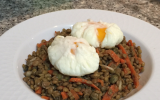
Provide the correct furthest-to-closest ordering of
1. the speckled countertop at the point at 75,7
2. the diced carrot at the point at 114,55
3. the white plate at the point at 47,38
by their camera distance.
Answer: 1. the speckled countertop at the point at 75,7
2. the diced carrot at the point at 114,55
3. the white plate at the point at 47,38

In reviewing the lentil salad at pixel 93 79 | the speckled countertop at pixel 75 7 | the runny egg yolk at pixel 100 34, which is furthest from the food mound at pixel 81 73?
the speckled countertop at pixel 75 7

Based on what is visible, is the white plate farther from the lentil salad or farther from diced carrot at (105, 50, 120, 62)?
diced carrot at (105, 50, 120, 62)

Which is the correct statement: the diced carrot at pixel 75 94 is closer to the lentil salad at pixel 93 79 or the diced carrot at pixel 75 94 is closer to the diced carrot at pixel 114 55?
the lentil salad at pixel 93 79

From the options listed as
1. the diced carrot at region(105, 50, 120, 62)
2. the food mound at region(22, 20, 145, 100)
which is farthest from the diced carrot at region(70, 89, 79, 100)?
the diced carrot at region(105, 50, 120, 62)

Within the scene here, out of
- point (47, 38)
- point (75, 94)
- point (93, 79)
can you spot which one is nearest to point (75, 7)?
point (47, 38)

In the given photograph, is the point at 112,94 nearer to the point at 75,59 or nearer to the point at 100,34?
the point at 75,59
